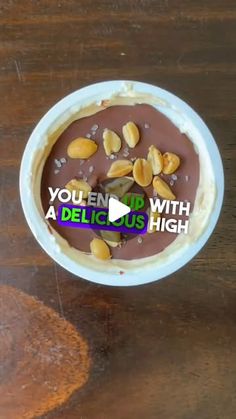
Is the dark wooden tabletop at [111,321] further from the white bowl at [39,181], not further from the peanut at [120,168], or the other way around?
the peanut at [120,168]

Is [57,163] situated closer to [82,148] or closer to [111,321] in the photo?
[82,148]

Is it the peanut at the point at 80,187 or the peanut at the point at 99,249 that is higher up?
the peanut at the point at 80,187

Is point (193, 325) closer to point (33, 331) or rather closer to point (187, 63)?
point (33, 331)

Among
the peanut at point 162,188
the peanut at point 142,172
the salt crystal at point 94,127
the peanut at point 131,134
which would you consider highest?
the salt crystal at point 94,127

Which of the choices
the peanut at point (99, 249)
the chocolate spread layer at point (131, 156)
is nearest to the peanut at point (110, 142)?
the chocolate spread layer at point (131, 156)

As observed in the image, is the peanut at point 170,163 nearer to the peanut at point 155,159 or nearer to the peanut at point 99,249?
the peanut at point 155,159
